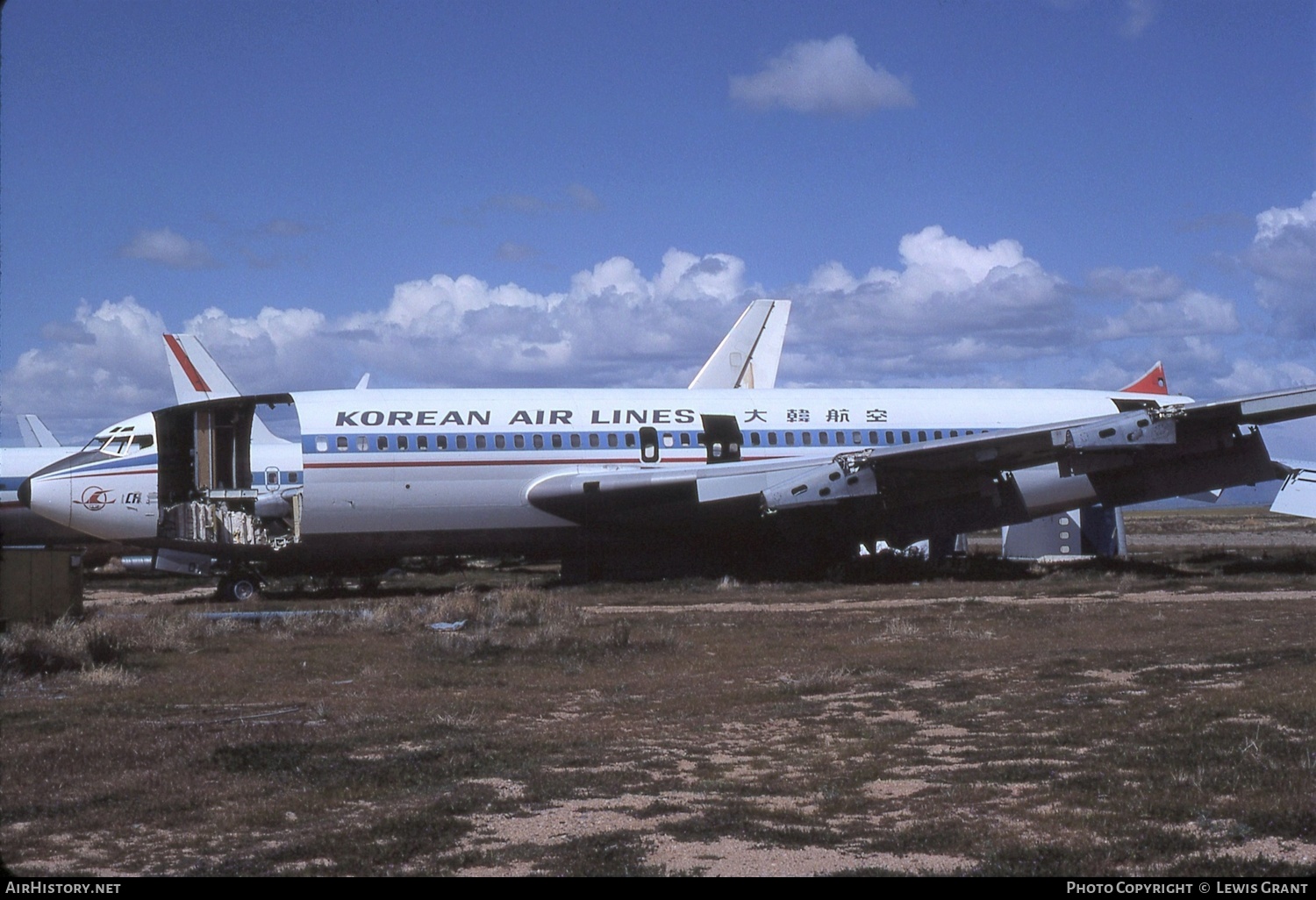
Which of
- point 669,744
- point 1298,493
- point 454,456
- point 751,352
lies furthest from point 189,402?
point 1298,493

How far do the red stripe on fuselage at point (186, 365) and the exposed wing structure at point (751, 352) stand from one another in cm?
1767

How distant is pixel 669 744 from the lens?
10.3 m

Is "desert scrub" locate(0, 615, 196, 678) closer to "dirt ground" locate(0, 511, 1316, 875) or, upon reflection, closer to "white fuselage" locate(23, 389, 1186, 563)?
"dirt ground" locate(0, 511, 1316, 875)

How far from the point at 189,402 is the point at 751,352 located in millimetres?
21537

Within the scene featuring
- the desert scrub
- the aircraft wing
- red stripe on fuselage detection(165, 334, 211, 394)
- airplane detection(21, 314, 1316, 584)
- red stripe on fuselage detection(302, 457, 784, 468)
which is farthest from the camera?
red stripe on fuselage detection(165, 334, 211, 394)

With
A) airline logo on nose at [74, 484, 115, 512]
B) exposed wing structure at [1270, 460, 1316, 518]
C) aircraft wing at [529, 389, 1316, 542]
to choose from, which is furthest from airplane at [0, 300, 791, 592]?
exposed wing structure at [1270, 460, 1316, 518]

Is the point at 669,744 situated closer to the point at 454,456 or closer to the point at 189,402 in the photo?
the point at 454,456

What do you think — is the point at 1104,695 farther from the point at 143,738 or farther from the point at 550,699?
the point at 143,738

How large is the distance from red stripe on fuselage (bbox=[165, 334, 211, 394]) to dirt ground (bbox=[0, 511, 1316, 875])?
26.2 m

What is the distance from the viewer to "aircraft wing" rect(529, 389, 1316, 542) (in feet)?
84.6

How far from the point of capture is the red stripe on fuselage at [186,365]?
44.0 meters

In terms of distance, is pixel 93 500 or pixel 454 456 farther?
pixel 454 456

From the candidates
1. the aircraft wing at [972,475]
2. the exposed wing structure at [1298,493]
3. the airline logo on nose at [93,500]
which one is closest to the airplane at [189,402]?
the airline logo on nose at [93,500]
